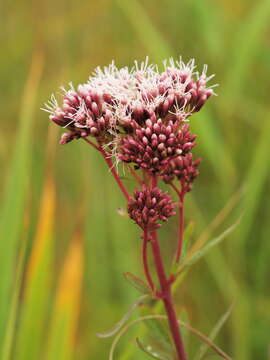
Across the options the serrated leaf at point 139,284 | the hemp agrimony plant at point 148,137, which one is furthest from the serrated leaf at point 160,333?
the serrated leaf at point 139,284

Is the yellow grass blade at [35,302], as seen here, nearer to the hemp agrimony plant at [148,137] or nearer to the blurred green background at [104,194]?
the blurred green background at [104,194]

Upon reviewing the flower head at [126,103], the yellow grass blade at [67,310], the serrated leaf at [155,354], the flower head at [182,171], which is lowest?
the serrated leaf at [155,354]

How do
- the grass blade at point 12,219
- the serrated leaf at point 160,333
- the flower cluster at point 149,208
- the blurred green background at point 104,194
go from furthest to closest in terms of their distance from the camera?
the blurred green background at point 104,194
the grass blade at point 12,219
the serrated leaf at point 160,333
the flower cluster at point 149,208

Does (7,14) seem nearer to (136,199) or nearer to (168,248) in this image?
(168,248)

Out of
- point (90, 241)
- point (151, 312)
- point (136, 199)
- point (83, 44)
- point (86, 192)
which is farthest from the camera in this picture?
point (83, 44)

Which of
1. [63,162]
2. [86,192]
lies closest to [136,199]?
[86,192]

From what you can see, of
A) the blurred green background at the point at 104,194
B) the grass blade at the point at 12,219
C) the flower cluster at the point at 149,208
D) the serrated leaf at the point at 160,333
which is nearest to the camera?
the flower cluster at the point at 149,208

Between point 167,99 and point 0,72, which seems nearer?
point 167,99

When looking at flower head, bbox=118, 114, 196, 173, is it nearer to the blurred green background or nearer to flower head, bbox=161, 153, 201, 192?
flower head, bbox=161, 153, 201, 192
